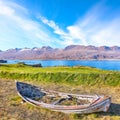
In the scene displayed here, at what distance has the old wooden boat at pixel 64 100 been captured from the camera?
70.6 ft

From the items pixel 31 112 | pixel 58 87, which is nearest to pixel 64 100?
pixel 31 112

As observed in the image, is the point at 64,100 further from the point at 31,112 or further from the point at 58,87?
the point at 58,87

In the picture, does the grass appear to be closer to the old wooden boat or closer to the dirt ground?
the dirt ground

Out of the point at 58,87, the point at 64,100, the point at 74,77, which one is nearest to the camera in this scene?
the point at 64,100

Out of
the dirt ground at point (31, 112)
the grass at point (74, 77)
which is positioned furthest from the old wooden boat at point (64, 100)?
the grass at point (74, 77)

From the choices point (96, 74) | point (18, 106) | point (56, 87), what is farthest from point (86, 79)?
point (18, 106)

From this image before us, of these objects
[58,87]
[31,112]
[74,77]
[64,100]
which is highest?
[74,77]

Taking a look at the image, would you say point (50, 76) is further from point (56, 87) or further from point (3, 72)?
point (3, 72)

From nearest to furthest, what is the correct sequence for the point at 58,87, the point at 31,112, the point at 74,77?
the point at 31,112, the point at 58,87, the point at 74,77

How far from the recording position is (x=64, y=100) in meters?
25.8

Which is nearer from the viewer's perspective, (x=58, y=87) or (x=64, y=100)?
(x=64, y=100)

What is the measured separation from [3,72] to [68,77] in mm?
14394

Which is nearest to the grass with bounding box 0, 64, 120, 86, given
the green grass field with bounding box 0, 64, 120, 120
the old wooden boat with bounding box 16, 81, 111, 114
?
the green grass field with bounding box 0, 64, 120, 120

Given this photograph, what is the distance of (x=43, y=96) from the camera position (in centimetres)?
2777
